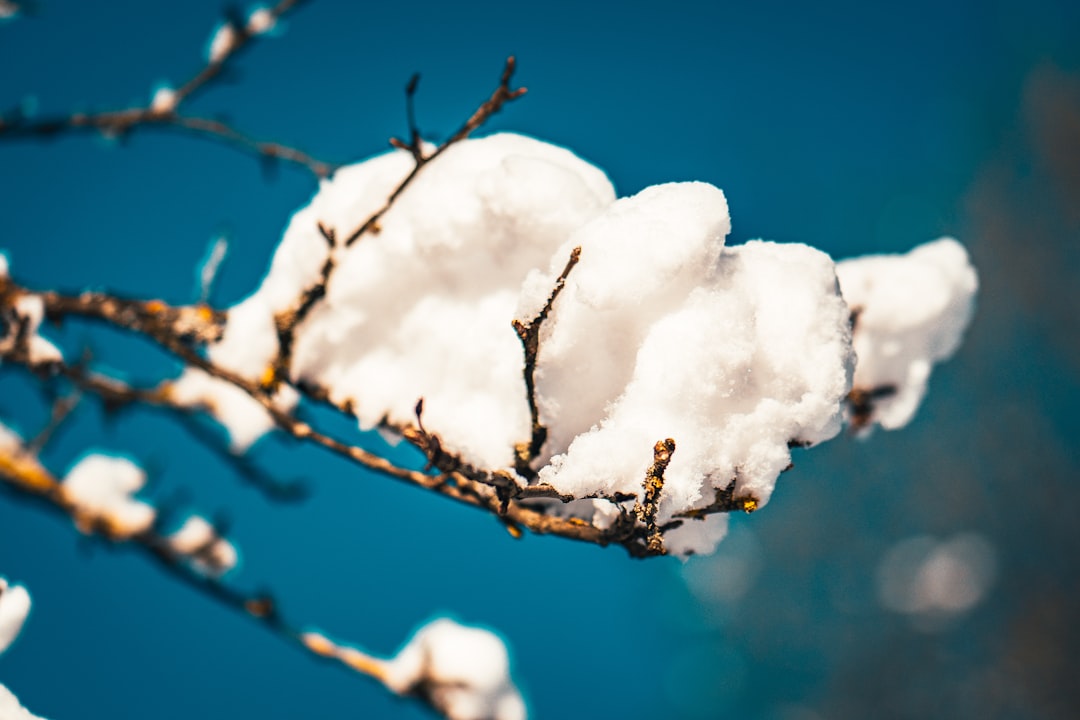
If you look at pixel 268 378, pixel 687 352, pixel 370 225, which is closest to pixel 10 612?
pixel 268 378

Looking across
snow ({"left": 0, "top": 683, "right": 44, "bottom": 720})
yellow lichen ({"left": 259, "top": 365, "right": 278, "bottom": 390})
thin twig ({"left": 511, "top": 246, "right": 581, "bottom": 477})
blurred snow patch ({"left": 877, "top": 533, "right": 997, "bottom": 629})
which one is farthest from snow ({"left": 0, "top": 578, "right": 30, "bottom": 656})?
blurred snow patch ({"left": 877, "top": 533, "right": 997, "bottom": 629})

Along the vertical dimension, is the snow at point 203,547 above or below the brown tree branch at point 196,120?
below

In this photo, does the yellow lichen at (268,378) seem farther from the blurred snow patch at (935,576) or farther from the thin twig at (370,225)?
the blurred snow patch at (935,576)

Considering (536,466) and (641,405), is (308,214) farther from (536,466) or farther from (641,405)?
(641,405)

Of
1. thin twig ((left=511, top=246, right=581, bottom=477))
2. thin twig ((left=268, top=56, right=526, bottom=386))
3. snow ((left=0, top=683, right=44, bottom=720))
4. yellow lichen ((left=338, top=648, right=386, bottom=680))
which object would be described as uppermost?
thin twig ((left=268, top=56, right=526, bottom=386))

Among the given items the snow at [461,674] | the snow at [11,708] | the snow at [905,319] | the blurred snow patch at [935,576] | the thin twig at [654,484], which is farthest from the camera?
the blurred snow patch at [935,576]

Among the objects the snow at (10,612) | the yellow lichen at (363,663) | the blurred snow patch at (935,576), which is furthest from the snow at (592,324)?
the blurred snow patch at (935,576)

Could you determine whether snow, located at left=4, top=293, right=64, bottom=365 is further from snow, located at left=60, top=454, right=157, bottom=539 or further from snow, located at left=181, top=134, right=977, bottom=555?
snow, located at left=60, top=454, right=157, bottom=539
